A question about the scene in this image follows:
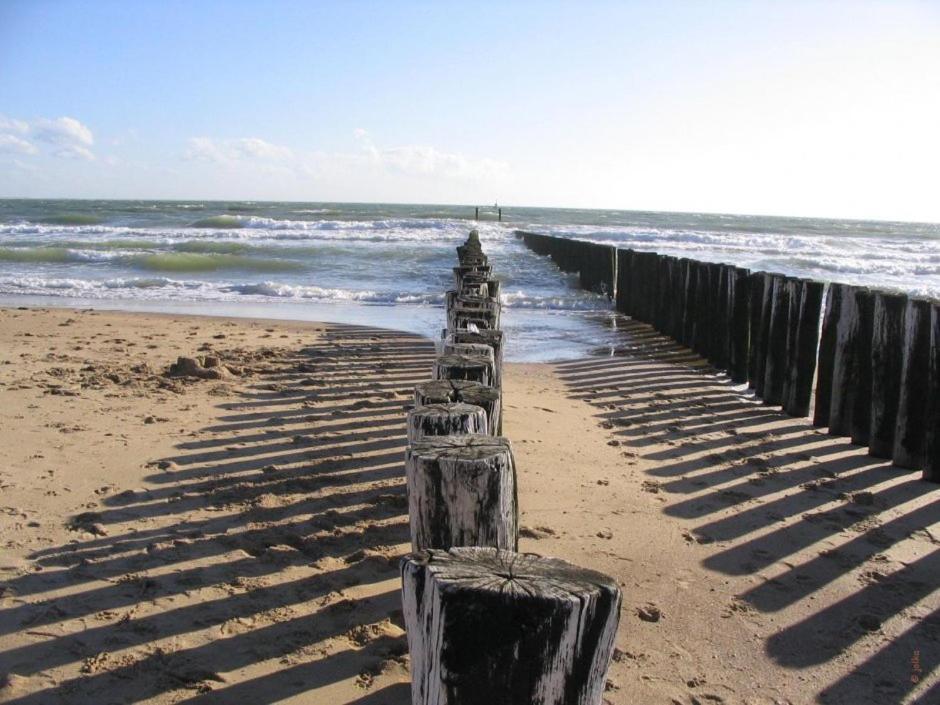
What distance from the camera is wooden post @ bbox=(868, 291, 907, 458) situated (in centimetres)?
548

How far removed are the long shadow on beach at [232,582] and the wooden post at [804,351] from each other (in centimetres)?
352

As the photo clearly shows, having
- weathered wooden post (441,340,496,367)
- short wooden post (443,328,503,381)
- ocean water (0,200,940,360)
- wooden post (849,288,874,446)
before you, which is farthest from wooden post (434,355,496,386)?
ocean water (0,200,940,360)

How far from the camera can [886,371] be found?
5.55 m

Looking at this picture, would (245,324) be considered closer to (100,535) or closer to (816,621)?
(100,535)

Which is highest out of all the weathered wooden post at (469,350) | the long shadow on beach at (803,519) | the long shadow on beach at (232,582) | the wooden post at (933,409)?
the weathered wooden post at (469,350)

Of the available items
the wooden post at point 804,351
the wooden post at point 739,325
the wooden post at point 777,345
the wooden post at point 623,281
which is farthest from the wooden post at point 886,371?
the wooden post at point 623,281

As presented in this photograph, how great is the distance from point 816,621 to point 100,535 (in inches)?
130

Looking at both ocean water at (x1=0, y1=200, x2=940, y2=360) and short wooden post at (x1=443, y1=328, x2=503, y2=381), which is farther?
ocean water at (x1=0, y1=200, x2=940, y2=360)

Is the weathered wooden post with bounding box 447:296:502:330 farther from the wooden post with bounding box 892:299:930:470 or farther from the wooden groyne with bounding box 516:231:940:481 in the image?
the wooden post with bounding box 892:299:930:470

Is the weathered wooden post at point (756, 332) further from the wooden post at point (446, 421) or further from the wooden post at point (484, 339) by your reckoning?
the wooden post at point (446, 421)

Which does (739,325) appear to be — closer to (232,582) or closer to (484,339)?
(484,339)

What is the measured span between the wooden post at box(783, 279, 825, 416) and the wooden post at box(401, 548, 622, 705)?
18.1 ft

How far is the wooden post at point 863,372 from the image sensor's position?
5754 mm

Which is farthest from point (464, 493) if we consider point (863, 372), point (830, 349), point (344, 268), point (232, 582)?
point (344, 268)
